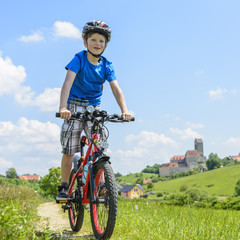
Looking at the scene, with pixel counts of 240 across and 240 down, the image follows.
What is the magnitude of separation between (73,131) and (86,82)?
688 millimetres

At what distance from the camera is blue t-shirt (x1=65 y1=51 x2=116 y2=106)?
416cm

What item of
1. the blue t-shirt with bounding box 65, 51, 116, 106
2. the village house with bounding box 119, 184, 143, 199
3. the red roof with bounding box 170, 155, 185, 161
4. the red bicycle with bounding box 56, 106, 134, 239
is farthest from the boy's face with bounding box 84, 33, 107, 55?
the red roof with bounding box 170, 155, 185, 161

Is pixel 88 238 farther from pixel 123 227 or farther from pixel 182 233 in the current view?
pixel 182 233

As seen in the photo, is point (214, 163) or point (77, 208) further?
point (214, 163)

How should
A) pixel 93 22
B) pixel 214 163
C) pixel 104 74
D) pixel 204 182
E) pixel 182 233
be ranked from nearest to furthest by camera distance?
pixel 182 233, pixel 93 22, pixel 104 74, pixel 204 182, pixel 214 163

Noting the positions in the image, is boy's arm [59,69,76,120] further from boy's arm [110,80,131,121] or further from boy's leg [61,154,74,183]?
boy's leg [61,154,74,183]

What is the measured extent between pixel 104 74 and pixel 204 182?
4492 inches

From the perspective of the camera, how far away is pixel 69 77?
4.07 metres

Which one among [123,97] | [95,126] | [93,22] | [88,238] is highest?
[93,22]

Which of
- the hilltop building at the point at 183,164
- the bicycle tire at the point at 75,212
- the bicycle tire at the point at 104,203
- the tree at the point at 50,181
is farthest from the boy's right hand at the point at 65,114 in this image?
the hilltop building at the point at 183,164

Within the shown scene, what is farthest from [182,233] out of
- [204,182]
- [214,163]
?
[214,163]

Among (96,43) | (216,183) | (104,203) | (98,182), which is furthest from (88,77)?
(216,183)

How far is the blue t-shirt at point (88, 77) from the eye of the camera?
4.16 meters

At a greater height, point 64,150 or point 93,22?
point 93,22
